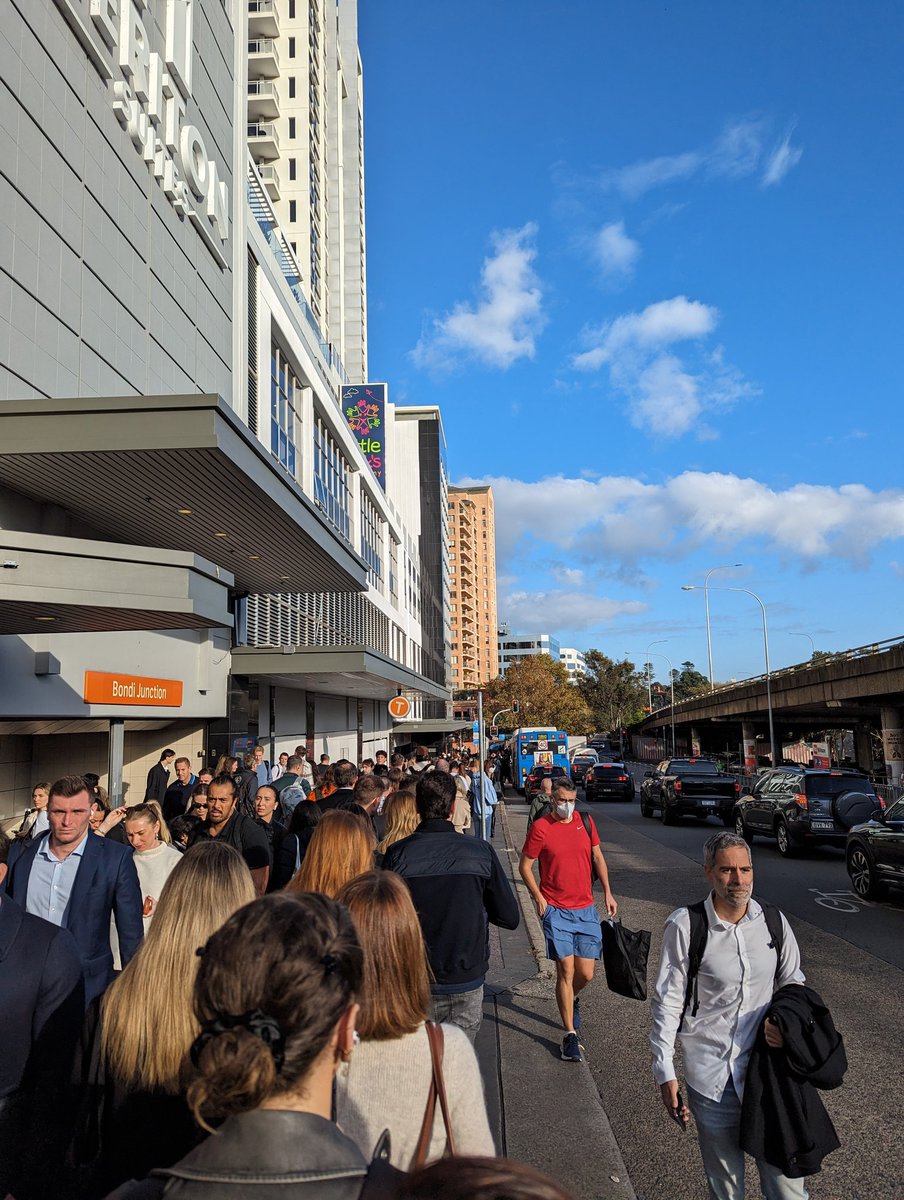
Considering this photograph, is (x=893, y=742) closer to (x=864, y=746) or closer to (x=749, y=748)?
(x=749, y=748)

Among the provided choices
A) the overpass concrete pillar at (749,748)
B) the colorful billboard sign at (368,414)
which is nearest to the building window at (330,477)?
the colorful billboard sign at (368,414)

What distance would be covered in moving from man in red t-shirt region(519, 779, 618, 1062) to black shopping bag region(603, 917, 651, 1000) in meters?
0.94

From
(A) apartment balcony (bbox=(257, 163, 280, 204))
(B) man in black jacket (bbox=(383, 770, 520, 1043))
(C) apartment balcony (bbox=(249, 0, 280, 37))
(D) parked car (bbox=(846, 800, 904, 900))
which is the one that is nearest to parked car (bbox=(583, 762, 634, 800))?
(D) parked car (bbox=(846, 800, 904, 900))

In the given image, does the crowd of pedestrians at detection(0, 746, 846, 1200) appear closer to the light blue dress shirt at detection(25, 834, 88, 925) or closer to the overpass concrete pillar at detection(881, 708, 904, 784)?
the light blue dress shirt at detection(25, 834, 88, 925)

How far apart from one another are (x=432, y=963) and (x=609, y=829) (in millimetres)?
19888

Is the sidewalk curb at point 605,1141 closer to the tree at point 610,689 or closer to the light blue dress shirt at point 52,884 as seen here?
the light blue dress shirt at point 52,884

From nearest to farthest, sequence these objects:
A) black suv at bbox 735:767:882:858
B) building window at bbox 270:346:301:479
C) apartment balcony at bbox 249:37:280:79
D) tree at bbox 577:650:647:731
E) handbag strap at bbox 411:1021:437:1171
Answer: handbag strap at bbox 411:1021:437:1171 → black suv at bbox 735:767:882:858 → building window at bbox 270:346:301:479 → apartment balcony at bbox 249:37:280:79 → tree at bbox 577:650:647:731

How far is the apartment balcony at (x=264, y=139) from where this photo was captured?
51469 millimetres

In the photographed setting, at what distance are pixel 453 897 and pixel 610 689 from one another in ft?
385

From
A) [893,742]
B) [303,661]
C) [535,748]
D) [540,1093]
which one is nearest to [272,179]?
[535,748]

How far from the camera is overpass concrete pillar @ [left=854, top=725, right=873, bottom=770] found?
5524 centimetres

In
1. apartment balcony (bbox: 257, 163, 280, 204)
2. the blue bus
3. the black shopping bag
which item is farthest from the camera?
apartment balcony (bbox: 257, 163, 280, 204)

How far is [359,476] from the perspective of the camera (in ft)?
130

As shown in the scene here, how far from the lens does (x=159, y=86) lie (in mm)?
16844
